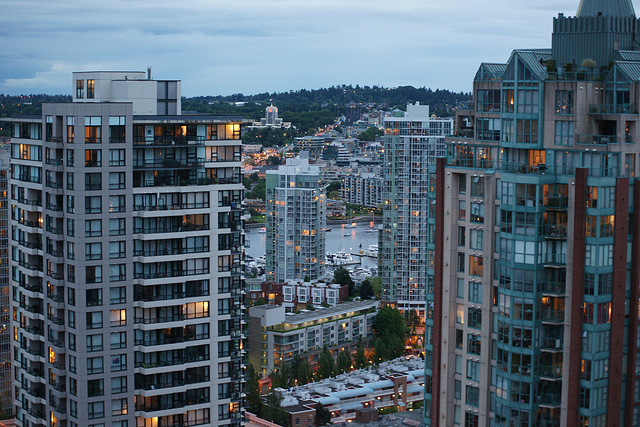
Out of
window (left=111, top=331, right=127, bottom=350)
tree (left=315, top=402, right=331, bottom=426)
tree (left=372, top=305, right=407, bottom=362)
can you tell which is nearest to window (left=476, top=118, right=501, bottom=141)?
window (left=111, top=331, right=127, bottom=350)

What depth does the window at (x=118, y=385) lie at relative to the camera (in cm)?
3066

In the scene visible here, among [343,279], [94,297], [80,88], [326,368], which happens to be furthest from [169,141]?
[343,279]

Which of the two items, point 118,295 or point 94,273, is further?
point 118,295

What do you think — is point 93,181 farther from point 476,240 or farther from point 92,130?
point 476,240

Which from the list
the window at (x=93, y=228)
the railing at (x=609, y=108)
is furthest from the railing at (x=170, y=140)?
the railing at (x=609, y=108)

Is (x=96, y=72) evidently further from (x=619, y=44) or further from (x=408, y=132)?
(x=408, y=132)

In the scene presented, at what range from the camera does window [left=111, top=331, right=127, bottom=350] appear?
3067cm

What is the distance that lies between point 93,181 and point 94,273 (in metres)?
2.80

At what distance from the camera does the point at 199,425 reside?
105 ft

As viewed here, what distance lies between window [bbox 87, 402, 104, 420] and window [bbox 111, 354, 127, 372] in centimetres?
113

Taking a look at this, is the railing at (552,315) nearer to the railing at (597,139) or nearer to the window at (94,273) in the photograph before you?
the railing at (597,139)

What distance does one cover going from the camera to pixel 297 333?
7462 cm

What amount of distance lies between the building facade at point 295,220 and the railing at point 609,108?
7838 centimetres

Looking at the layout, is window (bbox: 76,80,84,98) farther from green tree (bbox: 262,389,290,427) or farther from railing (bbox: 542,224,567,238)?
green tree (bbox: 262,389,290,427)
